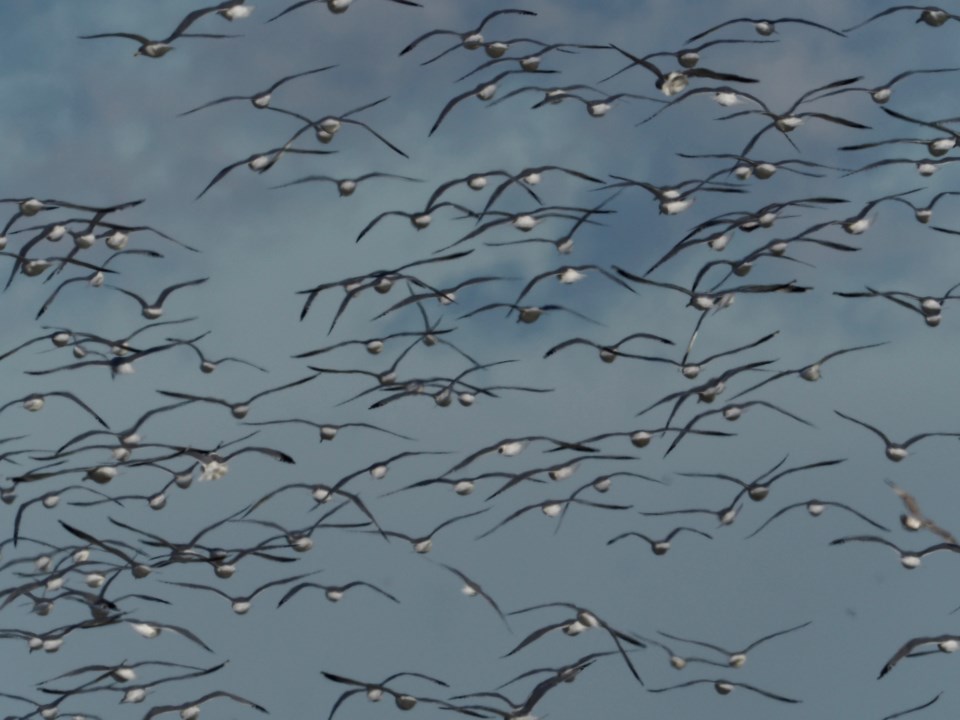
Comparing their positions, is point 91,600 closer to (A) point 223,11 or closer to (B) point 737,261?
(A) point 223,11

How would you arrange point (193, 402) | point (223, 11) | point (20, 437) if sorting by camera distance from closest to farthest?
point (223, 11)
point (193, 402)
point (20, 437)

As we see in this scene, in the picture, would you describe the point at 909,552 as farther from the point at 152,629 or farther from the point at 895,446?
the point at 152,629

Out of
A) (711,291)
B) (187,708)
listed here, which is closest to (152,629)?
(187,708)

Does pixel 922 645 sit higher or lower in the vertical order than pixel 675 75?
lower

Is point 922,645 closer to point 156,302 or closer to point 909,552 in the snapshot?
point 909,552

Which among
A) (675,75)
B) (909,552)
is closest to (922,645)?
(909,552)

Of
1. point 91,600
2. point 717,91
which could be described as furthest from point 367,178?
point 91,600

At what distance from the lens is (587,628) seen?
42344 millimetres

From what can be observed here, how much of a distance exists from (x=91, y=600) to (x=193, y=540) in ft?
11.1

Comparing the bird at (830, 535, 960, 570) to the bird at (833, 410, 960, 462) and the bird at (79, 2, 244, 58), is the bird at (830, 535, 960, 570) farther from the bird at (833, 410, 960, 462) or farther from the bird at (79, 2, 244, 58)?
the bird at (79, 2, 244, 58)

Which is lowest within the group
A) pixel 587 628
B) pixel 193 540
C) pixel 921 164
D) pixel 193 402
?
pixel 587 628

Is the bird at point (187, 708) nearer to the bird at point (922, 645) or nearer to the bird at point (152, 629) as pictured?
the bird at point (152, 629)

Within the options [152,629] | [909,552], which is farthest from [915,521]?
[152,629]

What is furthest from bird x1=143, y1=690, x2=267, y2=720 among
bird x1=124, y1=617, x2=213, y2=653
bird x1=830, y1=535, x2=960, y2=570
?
bird x1=830, y1=535, x2=960, y2=570
